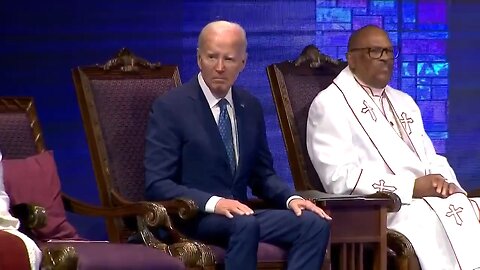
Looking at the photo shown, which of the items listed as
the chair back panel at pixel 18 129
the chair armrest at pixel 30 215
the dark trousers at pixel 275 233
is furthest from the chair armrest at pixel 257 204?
the chair armrest at pixel 30 215

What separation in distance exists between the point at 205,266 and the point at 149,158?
0.59m

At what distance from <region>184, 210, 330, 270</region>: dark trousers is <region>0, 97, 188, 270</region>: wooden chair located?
0.19 m

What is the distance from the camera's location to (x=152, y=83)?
5.71m

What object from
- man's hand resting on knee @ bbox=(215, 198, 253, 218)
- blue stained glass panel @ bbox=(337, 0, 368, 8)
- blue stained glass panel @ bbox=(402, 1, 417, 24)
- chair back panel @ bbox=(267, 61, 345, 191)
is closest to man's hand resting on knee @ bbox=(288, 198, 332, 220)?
man's hand resting on knee @ bbox=(215, 198, 253, 218)

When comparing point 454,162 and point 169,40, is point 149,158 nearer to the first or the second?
point 169,40

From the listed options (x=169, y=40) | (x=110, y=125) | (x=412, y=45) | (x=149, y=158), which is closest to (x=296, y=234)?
(x=149, y=158)

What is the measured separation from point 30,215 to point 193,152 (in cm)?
75

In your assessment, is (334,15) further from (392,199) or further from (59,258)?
(59,258)

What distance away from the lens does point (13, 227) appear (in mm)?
4730

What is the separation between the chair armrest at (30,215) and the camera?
4.88 meters

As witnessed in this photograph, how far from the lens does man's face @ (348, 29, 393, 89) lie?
5980mm

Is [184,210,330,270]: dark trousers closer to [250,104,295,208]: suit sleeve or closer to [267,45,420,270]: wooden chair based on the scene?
[250,104,295,208]: suit sleeve

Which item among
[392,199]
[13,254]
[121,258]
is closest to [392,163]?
[392,199]

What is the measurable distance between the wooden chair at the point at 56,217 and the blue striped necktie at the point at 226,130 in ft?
1.56
